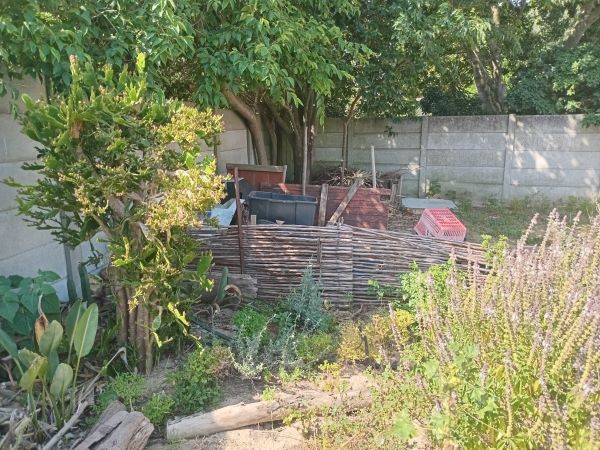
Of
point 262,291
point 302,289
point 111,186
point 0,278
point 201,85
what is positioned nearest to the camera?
point 111,186

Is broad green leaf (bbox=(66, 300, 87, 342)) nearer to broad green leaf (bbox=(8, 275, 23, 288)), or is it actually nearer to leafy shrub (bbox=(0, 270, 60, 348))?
leafy shrub (bbox=(0, 270, 60, 348))

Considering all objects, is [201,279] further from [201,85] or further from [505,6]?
[505,6]

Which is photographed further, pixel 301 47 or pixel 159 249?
pixel 301 47

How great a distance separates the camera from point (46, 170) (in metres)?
2.43

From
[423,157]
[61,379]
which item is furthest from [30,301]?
[423,157]

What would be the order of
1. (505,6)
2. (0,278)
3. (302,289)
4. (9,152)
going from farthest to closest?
(505,6) → (302,289) → (9,152) → (0,278)

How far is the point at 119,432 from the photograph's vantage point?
2.15 metres

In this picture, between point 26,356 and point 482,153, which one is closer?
point 26,356

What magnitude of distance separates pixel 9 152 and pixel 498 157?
8069mm

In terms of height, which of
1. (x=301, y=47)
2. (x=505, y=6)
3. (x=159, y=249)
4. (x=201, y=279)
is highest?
(x=505, y=6)

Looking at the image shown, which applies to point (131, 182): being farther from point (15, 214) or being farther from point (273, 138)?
point (273, 138)

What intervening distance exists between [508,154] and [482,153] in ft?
1.51

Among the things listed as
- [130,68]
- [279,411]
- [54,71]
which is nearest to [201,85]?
[130,68]

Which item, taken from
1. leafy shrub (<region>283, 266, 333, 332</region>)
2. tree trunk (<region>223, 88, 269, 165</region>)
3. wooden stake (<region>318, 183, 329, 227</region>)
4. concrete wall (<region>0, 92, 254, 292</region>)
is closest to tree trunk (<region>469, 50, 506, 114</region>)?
tree trunk (<region>223, 88, 269, 165</region>)
